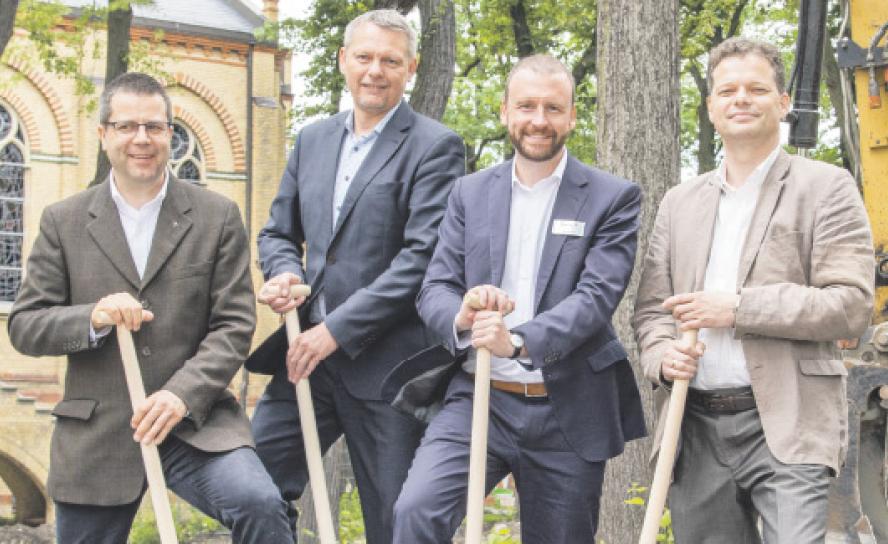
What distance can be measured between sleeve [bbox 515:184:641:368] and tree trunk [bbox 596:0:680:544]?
8.36ft

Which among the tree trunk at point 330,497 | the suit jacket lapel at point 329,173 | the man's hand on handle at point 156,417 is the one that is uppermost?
the suit jacket lapel at point 329,173

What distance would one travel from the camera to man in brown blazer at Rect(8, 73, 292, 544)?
4125 millimetres

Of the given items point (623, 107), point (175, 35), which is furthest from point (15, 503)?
point (623, 107)

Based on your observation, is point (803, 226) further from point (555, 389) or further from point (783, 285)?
point (555, 389)

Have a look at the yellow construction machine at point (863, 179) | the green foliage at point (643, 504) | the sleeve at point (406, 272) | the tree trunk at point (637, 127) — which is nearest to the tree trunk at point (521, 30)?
the tree trunk at point (637, 127)

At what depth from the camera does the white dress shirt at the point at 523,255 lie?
399 centimetres

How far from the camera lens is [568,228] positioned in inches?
157

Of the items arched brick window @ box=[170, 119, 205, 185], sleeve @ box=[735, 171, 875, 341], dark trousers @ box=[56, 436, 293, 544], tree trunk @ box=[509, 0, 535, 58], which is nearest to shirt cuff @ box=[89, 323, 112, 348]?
dark trousers @ box=[56, 436, 293, 544]

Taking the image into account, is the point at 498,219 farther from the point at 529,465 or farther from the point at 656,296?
the point at 529,465

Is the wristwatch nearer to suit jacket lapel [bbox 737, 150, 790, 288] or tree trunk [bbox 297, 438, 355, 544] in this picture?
suit jacket lapel [bbox 737, 150, 790, 288]

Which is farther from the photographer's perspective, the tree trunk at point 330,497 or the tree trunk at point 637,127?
the tree trunk at point 330,497

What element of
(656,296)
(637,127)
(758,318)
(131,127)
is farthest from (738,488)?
(637,127)

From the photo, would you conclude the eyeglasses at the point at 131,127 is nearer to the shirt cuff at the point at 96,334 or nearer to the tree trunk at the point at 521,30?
the shirt cuff at the point at 96,334

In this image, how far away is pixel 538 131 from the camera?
3992 mm
